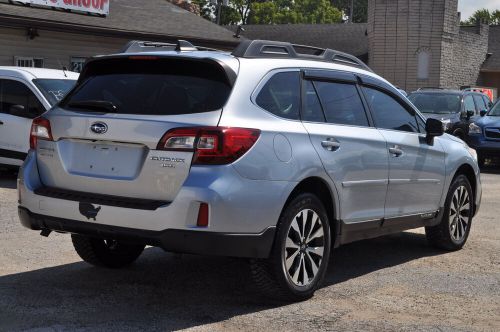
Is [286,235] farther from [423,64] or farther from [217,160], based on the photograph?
[423,64]

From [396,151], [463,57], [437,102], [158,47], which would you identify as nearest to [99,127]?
[158,47]

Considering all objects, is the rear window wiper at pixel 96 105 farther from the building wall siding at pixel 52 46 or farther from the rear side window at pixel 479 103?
the rear side window at pixel 479 103

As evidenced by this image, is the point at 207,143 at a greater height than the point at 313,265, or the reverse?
the point at 207,143

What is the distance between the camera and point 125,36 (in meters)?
22.4

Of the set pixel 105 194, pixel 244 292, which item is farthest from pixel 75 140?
pixel 244 292

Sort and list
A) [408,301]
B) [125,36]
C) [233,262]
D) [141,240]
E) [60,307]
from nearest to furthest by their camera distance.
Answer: [141,240], [60,307], [408,301], [233,262], [125,36]

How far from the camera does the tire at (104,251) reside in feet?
20.6

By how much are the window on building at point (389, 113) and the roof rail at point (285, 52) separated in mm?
295

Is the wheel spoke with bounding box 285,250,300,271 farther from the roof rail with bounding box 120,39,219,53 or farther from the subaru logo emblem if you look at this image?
the roof rail with bounding box 120,39,219,53

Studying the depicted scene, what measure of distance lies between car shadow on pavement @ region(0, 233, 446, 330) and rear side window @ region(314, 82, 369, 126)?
1338 millimetres

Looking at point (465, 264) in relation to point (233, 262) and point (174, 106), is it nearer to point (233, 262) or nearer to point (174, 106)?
point (233, 262)

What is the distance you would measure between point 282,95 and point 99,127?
134 centimetres

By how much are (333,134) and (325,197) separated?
0.48 m

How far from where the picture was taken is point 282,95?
18.4 ft
